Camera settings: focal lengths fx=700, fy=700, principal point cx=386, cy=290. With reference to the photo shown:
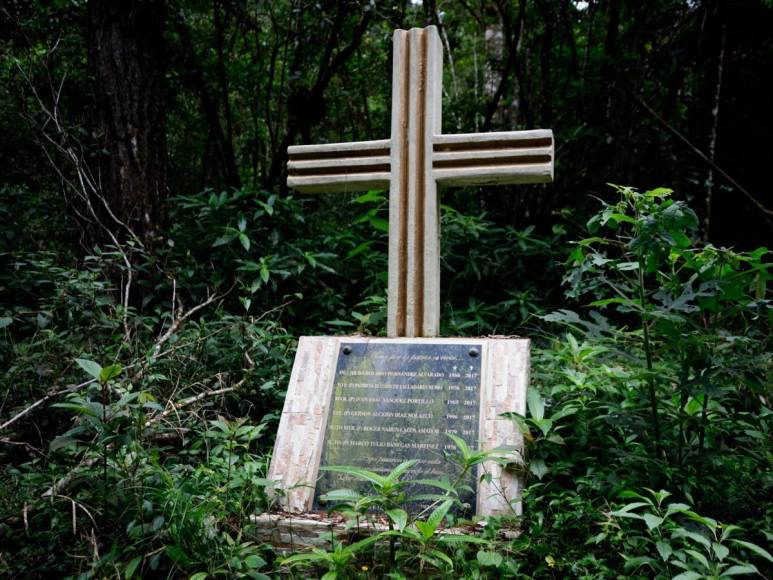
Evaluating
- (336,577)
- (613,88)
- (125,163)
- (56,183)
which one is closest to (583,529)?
(336,577)

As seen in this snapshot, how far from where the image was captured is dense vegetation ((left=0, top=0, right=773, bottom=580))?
255cm

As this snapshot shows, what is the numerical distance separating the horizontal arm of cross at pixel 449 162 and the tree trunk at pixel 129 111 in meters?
1.77

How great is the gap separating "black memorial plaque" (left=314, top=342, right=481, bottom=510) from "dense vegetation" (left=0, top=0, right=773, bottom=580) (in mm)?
257

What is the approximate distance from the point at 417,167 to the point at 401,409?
4.65ft

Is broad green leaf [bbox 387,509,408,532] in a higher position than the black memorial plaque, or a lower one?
lower

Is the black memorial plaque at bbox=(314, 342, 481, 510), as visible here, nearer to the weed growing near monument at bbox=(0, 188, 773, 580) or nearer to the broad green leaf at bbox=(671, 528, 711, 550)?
the weed growing near monument at bbox=(0, 188, 773, 580)

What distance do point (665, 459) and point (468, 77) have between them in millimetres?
6882

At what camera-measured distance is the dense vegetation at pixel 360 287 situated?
2551 millimetres

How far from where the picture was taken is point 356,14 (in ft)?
23.6

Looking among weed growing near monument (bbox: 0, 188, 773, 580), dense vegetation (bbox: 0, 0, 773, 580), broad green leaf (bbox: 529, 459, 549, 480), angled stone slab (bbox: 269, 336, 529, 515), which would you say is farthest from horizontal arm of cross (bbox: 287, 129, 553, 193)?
broad green leaf (bbox: 529, 459, 549, 480)

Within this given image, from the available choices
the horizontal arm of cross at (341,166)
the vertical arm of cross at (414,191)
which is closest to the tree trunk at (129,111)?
the horizontal arm of cross at (341,166)

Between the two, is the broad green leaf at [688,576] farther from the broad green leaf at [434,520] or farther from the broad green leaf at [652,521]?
the broad green leaf at [434,520]

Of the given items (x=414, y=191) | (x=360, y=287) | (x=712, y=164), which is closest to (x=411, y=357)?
(x=414, y=191)

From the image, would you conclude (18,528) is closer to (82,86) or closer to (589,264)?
(589,264)
